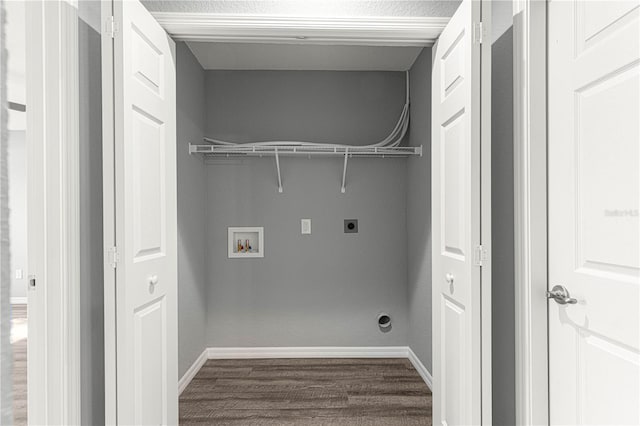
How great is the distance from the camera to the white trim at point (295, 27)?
2.12m

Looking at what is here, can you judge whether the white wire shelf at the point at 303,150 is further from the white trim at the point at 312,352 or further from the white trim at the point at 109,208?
the white trim at the point at 109,208

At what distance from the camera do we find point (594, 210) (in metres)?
1.50

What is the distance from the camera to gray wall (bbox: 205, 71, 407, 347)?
393cm

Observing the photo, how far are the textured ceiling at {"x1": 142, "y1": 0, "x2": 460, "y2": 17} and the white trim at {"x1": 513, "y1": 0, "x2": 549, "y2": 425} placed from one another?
0.50 meters

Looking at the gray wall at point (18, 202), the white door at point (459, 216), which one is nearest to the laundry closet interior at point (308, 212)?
the white door at point (459, 216)

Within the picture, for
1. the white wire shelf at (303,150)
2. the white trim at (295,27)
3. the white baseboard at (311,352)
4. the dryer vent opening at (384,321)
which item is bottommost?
the white baseboard at (311,352)

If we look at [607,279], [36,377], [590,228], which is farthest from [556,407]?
[36,377]

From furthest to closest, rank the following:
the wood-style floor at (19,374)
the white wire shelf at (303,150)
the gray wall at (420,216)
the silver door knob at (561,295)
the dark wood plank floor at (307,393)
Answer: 1. the white wire shelf at (303,150)
2. the gray wall at (420,216)
3. the dark wood plank floor at (307,393)
4. the wood-style floor at (19,374)
5. the silver door knob at (561,295)

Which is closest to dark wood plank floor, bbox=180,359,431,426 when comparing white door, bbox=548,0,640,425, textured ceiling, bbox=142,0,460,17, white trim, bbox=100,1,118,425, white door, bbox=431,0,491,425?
white door, bbox=431,0,491,425

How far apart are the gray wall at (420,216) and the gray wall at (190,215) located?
1.63 metres

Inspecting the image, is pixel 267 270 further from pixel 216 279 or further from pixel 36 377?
pixel 36 377

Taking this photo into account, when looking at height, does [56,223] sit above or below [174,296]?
above

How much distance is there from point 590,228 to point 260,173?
2766 millimetres

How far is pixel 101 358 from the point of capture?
1.92 meters
